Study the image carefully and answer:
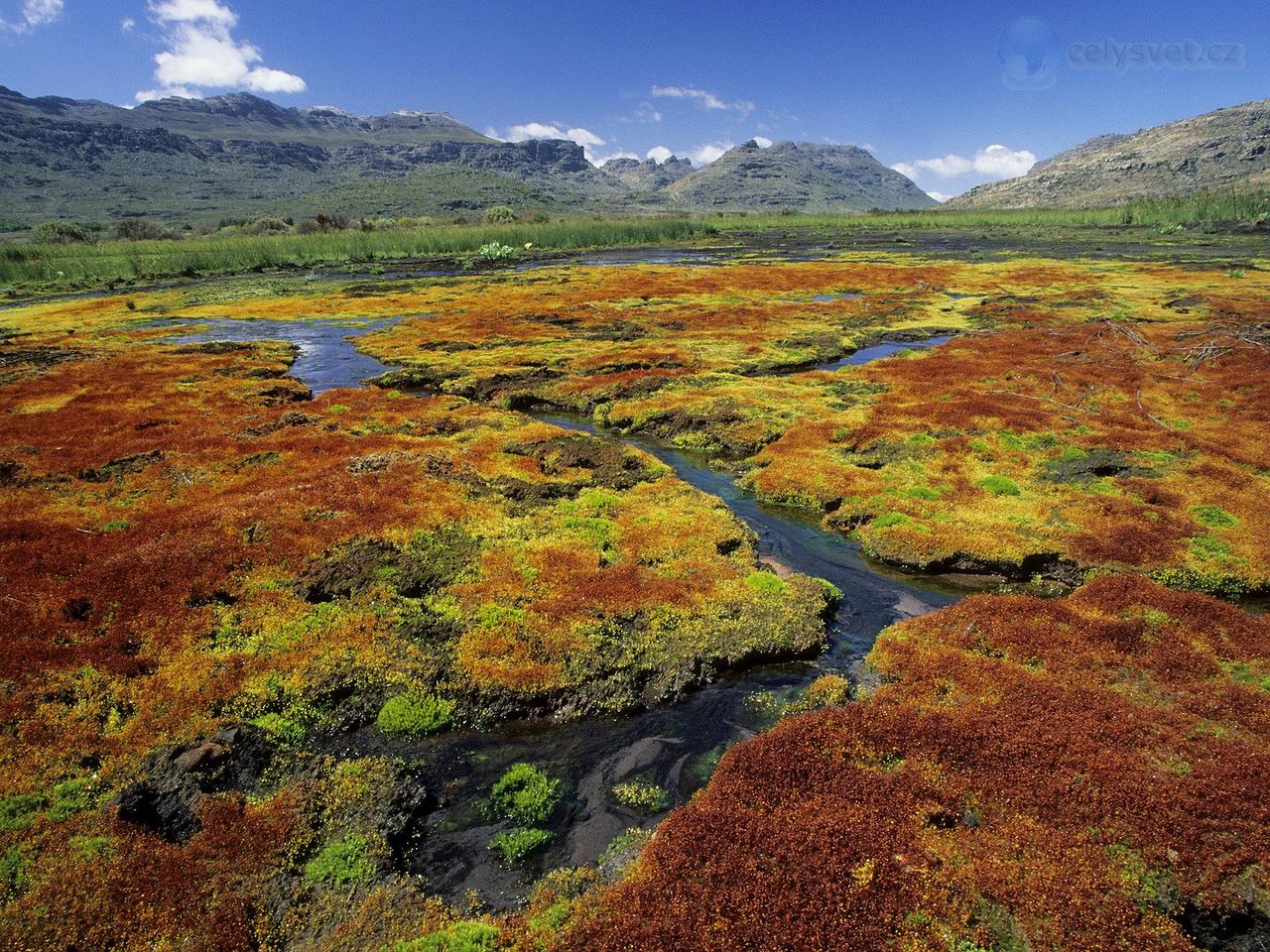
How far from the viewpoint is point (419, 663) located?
11.8 meters

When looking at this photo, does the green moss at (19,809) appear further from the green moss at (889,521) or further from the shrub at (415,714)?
the green moss at (889,521)

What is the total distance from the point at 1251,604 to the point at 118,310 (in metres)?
74.4

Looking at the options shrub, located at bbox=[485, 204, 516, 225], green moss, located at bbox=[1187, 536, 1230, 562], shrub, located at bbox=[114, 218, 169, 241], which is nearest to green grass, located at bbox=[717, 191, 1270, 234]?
shrub, located at bbox=[485, 204, 516, 225]

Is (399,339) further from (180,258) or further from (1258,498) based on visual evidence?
(180,258)

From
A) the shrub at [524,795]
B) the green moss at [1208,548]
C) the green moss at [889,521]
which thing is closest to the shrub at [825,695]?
the shrub at [524,795]

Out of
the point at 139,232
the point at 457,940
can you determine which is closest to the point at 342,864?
the point at 457,940

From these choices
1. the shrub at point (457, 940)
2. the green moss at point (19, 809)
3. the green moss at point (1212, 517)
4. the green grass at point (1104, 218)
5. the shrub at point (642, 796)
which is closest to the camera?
the shrub at point (457, 940)

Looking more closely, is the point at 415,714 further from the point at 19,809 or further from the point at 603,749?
the point at 19,809

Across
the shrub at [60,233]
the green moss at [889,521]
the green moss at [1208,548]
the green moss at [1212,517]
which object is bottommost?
the green moss at [889,521]

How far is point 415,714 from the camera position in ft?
35.3

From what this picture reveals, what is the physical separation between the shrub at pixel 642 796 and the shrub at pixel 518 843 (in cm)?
120

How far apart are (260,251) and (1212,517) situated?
101969 millimetres

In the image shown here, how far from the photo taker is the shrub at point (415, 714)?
1062cm

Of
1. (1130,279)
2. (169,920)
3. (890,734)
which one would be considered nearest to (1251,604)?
(890,734)
